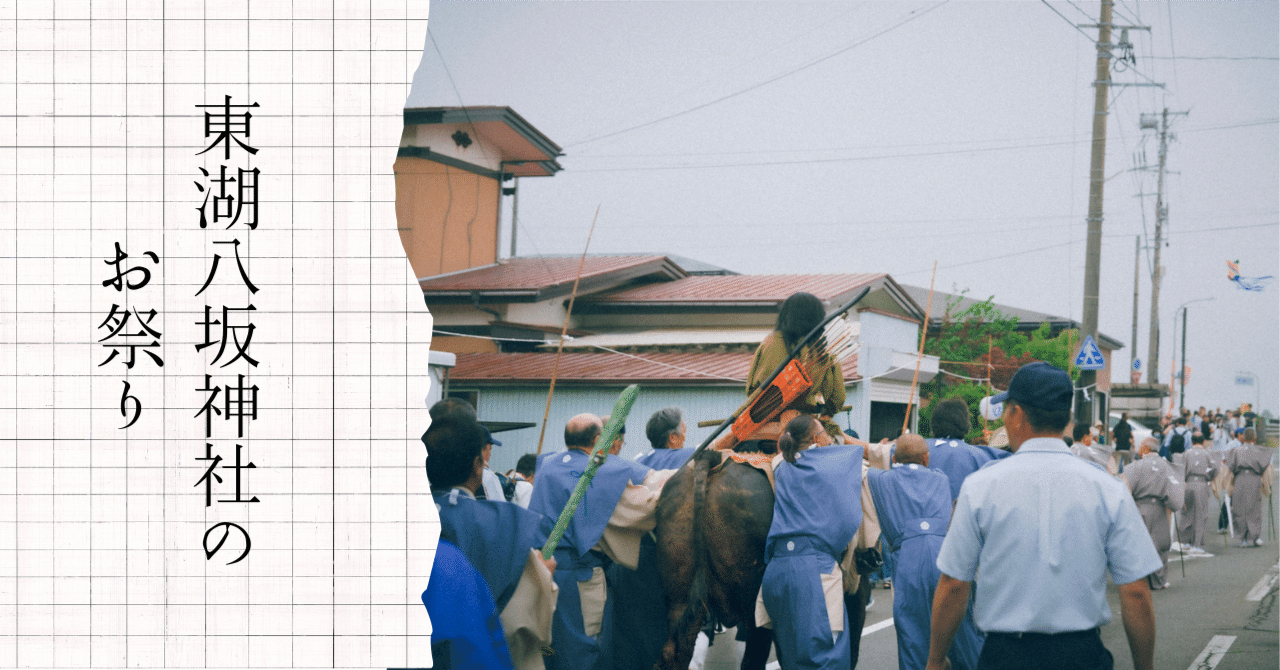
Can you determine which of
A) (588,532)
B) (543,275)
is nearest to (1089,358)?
(543,275)

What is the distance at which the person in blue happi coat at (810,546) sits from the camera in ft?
15.9

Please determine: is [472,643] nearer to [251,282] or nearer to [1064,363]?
[251,282]

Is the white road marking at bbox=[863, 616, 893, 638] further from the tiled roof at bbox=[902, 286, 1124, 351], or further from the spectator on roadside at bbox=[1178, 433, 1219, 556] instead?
the tiled roof at bbox=[902, 286, 1124, 351]

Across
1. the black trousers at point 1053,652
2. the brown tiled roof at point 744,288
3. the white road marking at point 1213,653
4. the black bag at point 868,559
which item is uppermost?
the brown tiled roof at point 744,288

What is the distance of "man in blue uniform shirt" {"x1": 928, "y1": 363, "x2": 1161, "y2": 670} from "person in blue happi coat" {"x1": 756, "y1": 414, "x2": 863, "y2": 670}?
166cm

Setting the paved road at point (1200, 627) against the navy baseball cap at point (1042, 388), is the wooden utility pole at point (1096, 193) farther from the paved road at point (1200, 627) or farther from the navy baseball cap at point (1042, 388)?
the navy baseball cap at point (1042, 388)

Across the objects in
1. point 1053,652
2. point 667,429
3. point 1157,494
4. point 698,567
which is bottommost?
point 1157,494

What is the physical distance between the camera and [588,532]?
522cm

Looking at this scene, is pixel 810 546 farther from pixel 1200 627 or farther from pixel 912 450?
pixel 1200 627

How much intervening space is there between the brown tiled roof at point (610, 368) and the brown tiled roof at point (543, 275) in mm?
978

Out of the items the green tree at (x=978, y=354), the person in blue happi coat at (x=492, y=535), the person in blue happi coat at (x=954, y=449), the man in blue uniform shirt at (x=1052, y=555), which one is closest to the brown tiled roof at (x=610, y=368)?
the green tree at (x=978, y=354)

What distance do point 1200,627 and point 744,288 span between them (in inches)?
368

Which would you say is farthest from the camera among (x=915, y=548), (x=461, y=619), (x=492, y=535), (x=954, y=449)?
(x=954, y=449)

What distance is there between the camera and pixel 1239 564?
12523 millimetres
